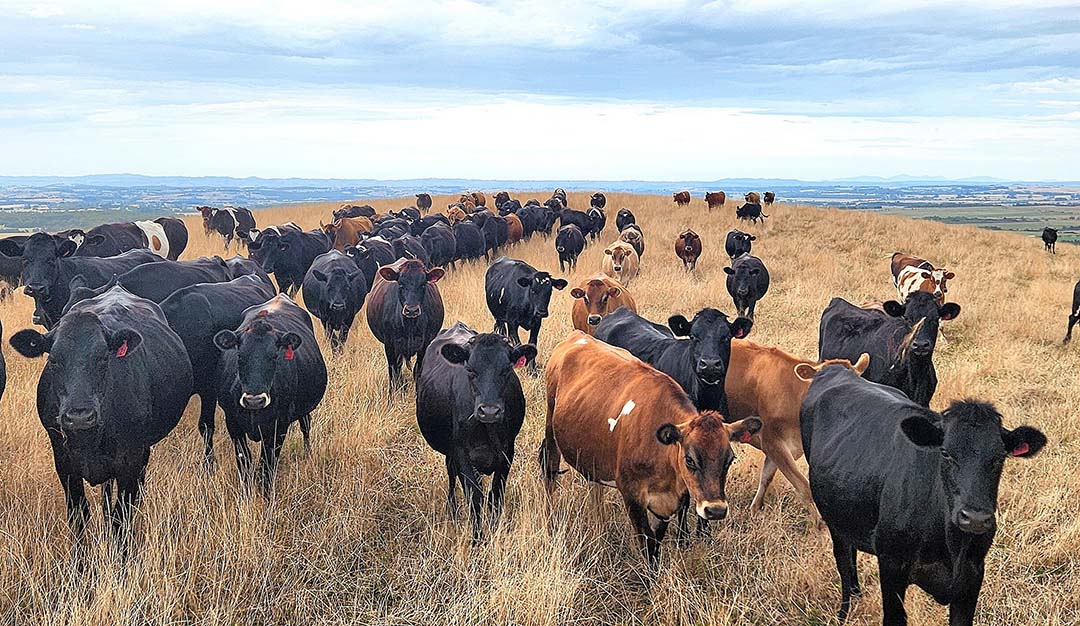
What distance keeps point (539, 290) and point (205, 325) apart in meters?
5.43

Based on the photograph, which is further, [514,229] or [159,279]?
[514,229]

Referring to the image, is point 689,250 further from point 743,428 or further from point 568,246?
point 743,428

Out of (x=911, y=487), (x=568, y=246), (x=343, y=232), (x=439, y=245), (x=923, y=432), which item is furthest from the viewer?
(x=343, y=232)

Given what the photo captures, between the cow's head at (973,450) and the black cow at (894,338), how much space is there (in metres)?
3.83

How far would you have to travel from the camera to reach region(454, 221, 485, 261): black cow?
814 inches

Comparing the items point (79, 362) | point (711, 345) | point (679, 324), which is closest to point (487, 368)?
point (711, 345)

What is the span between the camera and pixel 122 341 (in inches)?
190

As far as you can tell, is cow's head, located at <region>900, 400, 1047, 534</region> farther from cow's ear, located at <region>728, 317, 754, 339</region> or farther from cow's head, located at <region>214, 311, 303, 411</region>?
cow's head, located at <region>214, 311, 303, 411</region>

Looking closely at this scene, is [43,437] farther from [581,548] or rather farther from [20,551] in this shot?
[581,548]

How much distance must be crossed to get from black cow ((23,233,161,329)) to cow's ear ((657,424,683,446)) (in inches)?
334

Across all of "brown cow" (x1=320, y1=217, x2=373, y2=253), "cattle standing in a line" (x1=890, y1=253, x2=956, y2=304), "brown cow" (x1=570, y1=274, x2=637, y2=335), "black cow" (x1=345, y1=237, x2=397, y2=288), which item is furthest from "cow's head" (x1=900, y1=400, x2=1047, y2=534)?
"brown cow" (x1=320, y1=217, x2=373, y2=253)

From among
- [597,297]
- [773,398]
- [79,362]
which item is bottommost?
[773,398]

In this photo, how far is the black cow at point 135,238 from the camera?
1454cm

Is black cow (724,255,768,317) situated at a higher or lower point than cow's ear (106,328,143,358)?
lower
